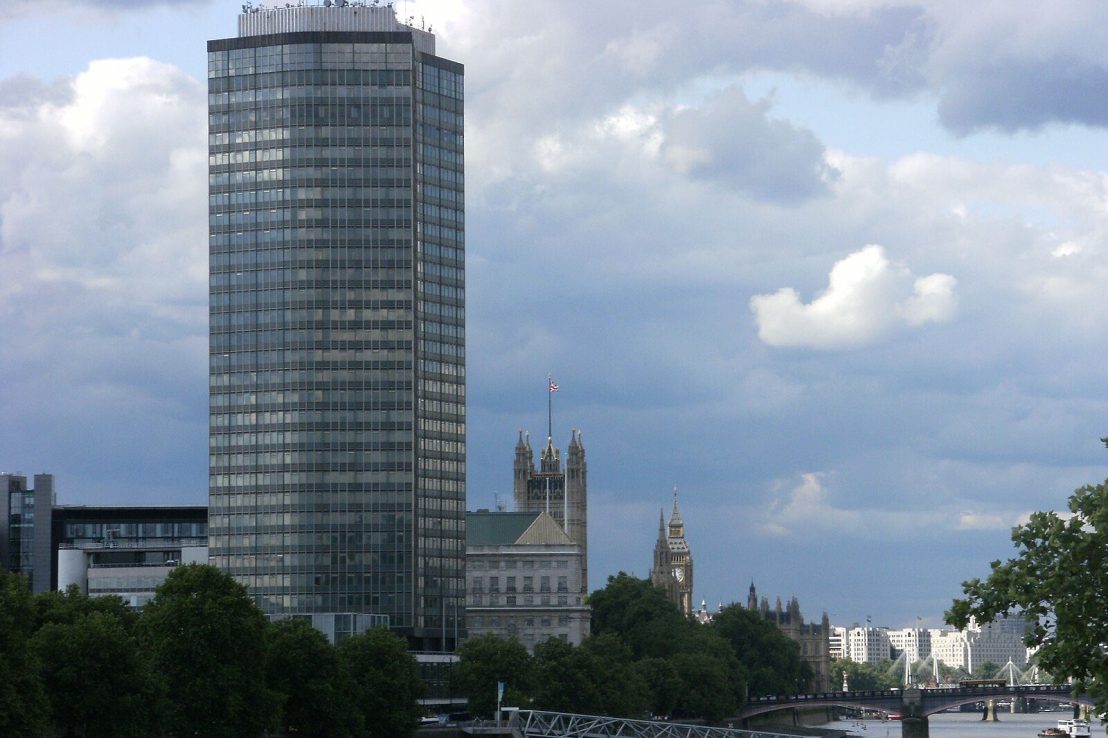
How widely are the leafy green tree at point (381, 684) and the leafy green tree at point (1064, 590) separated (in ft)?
305

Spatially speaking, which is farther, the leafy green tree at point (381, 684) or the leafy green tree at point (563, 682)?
the leafy green tree at point (563, 682)

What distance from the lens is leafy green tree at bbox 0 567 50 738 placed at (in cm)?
9944

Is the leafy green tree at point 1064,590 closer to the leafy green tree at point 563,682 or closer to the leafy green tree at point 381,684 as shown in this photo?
the leafy green tree at point 381,684

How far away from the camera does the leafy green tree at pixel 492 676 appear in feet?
605

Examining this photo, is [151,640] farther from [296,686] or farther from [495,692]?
[495,692]

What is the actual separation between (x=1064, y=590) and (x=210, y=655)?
79.4 metres

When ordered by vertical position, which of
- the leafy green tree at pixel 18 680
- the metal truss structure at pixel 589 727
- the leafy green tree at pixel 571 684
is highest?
the leafy green tree at pixel 18 680

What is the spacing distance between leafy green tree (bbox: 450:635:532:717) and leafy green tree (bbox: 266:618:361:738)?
135 feet

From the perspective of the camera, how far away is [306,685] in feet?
465

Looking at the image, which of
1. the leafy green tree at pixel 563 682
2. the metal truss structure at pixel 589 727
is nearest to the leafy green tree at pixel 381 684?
the metal truss structure at pixel 589 727

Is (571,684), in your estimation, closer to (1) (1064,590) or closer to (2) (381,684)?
(2) (381,684)

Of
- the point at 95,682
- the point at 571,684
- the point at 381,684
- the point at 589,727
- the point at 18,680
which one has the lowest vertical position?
the point at 589,727

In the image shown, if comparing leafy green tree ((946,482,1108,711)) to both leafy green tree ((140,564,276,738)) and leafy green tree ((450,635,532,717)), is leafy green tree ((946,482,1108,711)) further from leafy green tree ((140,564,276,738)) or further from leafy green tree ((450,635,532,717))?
leafy green tree ((450,635,532,717))

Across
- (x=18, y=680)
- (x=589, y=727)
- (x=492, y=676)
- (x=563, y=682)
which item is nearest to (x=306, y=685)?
(x=589, y=727)
